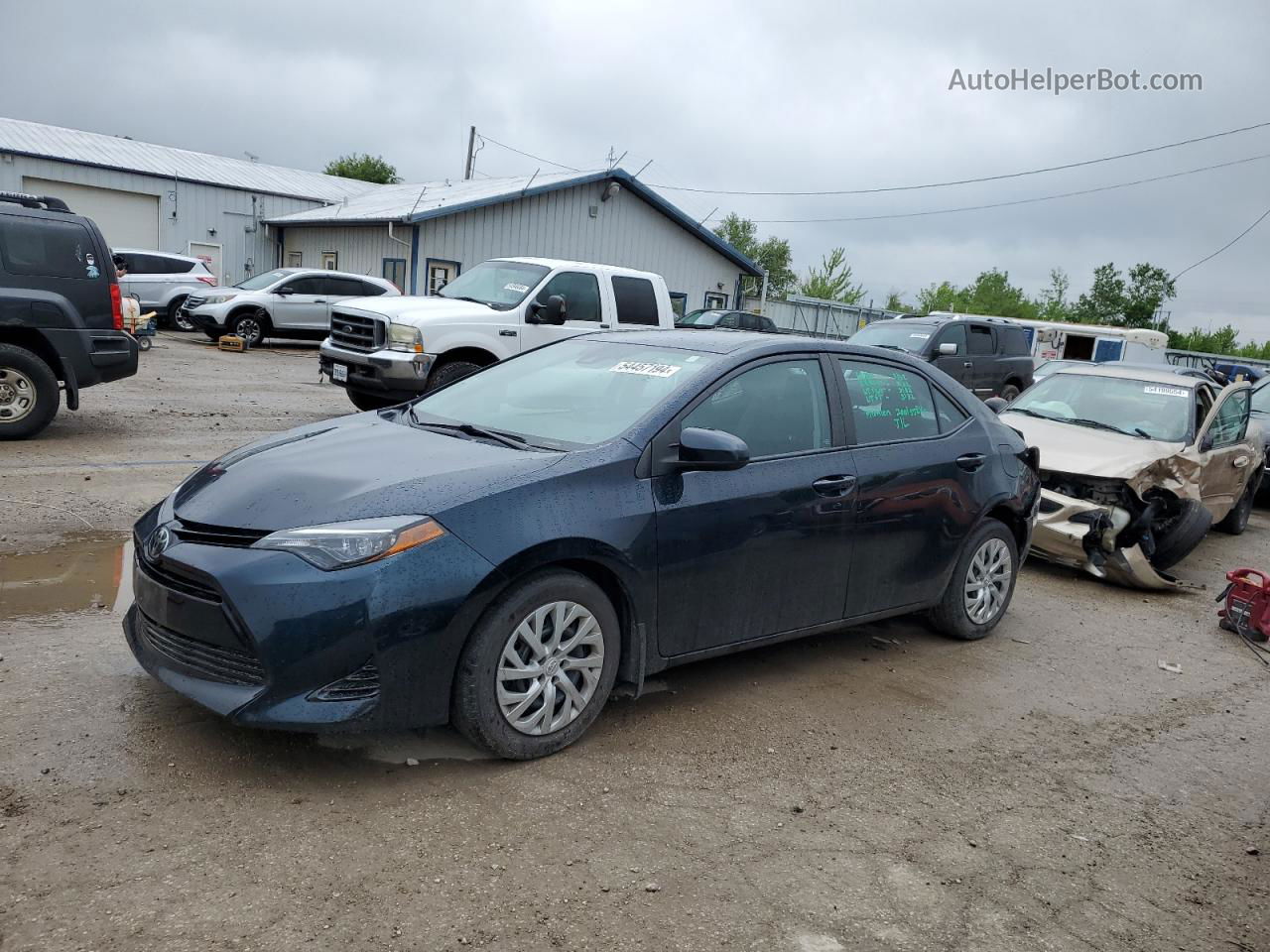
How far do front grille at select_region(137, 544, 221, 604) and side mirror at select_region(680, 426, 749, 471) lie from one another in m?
1.82

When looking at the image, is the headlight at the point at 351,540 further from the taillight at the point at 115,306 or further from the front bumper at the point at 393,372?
the front bumper at the point at 393,372

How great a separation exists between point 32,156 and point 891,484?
106 ft

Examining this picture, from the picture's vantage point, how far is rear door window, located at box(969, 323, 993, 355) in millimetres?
17953

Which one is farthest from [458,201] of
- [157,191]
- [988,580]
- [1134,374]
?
[988,580]

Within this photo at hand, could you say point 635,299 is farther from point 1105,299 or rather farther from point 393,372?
point 1105,299

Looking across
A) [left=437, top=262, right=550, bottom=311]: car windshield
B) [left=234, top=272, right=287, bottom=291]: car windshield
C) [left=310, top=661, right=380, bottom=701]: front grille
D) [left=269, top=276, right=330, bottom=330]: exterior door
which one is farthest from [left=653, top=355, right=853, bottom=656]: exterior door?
[left=234, top=272, right=287, bottom=291]: car windshield

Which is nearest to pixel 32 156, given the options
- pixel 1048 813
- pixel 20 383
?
pixel 20 383

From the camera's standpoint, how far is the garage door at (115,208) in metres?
30.4

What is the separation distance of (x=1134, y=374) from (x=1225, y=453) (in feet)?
3.41

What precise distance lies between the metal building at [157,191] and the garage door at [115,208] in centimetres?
3

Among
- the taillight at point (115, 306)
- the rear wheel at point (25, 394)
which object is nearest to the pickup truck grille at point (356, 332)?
the taillight at point (115, 306)

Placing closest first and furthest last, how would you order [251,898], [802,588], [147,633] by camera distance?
[251,898]
[147,633]
[802,588]

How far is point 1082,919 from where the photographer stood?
10.3 ft

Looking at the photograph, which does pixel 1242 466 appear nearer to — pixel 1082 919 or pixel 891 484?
pixel 891 484
